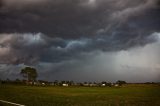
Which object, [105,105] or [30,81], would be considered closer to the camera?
[105,105]

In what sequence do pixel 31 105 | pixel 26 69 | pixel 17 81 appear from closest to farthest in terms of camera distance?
pixel 31 105 → pixel 17 81 → pixel 26 69

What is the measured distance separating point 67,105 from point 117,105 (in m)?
5.29

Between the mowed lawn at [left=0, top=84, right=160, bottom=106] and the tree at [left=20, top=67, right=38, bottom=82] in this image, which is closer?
the mowed lawn at [left=0, top=84, right=160, bottom=106]

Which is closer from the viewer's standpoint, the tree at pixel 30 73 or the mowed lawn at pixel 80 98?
the mowed lawn at pixel 80 98

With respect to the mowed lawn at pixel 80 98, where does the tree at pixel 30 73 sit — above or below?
above

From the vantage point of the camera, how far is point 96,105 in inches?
1131

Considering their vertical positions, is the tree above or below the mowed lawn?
above

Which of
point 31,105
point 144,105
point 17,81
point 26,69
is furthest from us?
point 26,69

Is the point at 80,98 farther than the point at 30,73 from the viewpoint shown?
No

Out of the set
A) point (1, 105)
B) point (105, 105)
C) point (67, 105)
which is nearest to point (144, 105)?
point (105, 105)

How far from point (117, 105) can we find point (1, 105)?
11865 millimetres

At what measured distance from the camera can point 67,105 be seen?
1116 inches

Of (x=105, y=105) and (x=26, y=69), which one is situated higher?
(x=26, y=69)

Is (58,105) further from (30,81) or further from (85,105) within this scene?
(30,81)
